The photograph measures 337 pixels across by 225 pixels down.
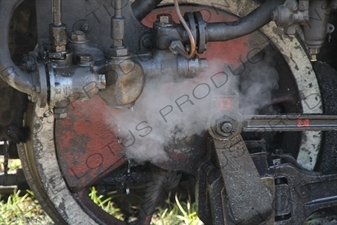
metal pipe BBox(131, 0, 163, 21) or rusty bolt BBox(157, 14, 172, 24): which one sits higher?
metal pipe BBox(131, 0, 163, 21)

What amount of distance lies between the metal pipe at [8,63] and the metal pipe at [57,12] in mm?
127

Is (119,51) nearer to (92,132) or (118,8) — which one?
(118,8)

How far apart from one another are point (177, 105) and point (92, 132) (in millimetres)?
373

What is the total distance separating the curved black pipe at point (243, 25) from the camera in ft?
8.40

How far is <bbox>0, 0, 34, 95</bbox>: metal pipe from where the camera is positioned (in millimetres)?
2359

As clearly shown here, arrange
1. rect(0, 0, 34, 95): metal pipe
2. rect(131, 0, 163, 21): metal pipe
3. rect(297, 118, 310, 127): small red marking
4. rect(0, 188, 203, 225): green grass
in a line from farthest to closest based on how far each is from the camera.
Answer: rect(0, 188, 203, 225): green grass, rect(297, 118, 310, 127): small red marking, rect(131, 0, 163, 21): metal pipe, rect(0, 0, 34, 95): metal pipe

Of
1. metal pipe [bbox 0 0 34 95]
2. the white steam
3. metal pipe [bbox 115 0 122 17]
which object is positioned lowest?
the white steam

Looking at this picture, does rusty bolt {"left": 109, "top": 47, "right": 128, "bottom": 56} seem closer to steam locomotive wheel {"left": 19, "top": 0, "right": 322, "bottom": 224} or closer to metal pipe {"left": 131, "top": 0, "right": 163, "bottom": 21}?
metal pipe {"left": 131, "top": 0, "right": 163, "bottom": 21}

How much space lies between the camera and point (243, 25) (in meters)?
2.59

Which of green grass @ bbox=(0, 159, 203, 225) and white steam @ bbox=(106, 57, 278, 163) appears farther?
green grass @ bbox=(0, 159, 203, 225)

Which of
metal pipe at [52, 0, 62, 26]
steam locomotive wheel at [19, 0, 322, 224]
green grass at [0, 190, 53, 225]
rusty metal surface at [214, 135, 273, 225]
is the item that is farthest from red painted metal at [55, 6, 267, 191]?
green grass at [0, 190, 53, 225]

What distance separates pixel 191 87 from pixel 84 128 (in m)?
0.48

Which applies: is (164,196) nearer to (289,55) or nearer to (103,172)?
(103,172)

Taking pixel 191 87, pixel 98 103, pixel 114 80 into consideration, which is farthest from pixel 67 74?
pixel 191 87
